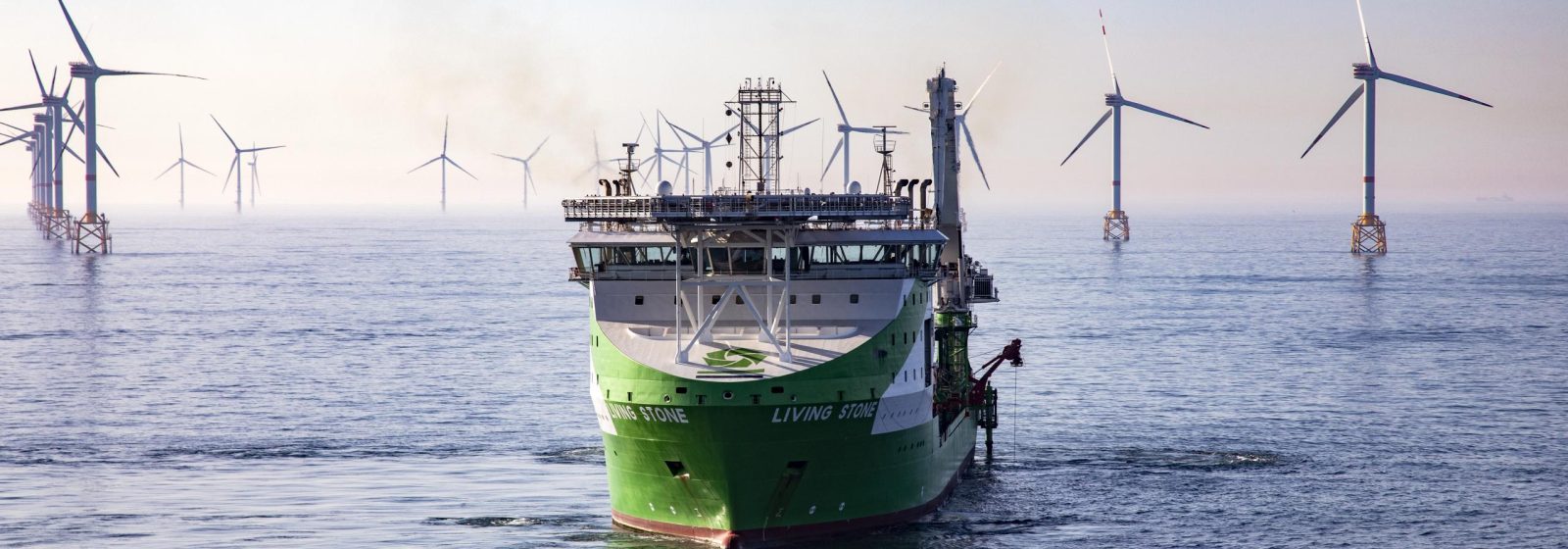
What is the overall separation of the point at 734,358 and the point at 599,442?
25.7 meters

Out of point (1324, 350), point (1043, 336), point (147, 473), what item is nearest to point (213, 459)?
point (147, 473)

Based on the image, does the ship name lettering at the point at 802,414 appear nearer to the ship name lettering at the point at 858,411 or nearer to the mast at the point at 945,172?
the ship name lettering at the point at 858,411

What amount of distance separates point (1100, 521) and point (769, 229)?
54.6 feet

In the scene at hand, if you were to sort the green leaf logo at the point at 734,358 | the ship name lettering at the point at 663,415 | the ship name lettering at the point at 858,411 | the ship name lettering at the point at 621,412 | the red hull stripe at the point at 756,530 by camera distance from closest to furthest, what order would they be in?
1. the ship name lettering at the point at 663,415
2. the green leaf logo at the point at 734,358
3. the ship name lettering at the point at 858,411
4. the ship name lettering at the point at 621,412
5. the red hull stripe at the point at 756,530

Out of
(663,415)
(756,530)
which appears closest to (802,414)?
(663,415)

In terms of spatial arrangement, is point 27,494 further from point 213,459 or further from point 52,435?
point 52,435

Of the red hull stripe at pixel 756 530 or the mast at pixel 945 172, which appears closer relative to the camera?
the red hull stripe at pixel 756 530

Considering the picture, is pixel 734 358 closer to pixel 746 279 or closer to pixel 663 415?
pixel 663 415

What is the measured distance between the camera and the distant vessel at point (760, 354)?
52125 millimetres

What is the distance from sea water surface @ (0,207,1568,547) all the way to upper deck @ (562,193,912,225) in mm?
10396

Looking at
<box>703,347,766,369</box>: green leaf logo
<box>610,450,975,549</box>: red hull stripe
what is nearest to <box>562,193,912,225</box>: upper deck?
<box>703,347,766,369</box>: green leaf logo

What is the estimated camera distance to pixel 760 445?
52031 millimetres

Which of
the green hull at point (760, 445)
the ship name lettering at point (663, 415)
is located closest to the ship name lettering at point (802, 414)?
the green hull at point (760, 445)

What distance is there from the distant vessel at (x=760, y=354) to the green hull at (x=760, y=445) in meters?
0.05
